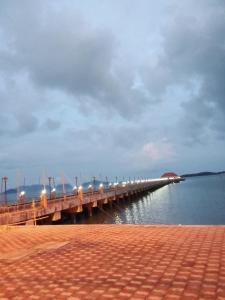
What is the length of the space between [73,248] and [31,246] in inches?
64.8

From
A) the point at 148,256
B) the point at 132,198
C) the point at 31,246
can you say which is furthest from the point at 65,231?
the point at 132,198

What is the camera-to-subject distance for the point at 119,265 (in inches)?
256

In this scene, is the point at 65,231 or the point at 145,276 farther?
the point at 65,231

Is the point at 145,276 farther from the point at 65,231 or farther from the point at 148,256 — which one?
the point at 65,231

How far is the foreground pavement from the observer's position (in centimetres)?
508

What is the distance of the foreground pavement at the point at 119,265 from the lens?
508 cm

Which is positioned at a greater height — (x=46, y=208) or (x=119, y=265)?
(x=46, y=208)

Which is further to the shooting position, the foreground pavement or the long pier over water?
the long pier over water

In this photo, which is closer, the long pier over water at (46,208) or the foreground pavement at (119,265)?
the foreground pavement at (119,265)

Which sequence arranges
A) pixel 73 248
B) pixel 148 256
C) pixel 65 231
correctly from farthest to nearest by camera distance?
pixel 65 231 < pixel 73 248 < pixel 148 256

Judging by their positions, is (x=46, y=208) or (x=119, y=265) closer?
(x=119, y=265)

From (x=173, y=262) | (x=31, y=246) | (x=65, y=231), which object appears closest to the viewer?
(x=173, y=262)

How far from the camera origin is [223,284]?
507 centimetres

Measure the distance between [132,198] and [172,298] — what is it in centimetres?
6319
